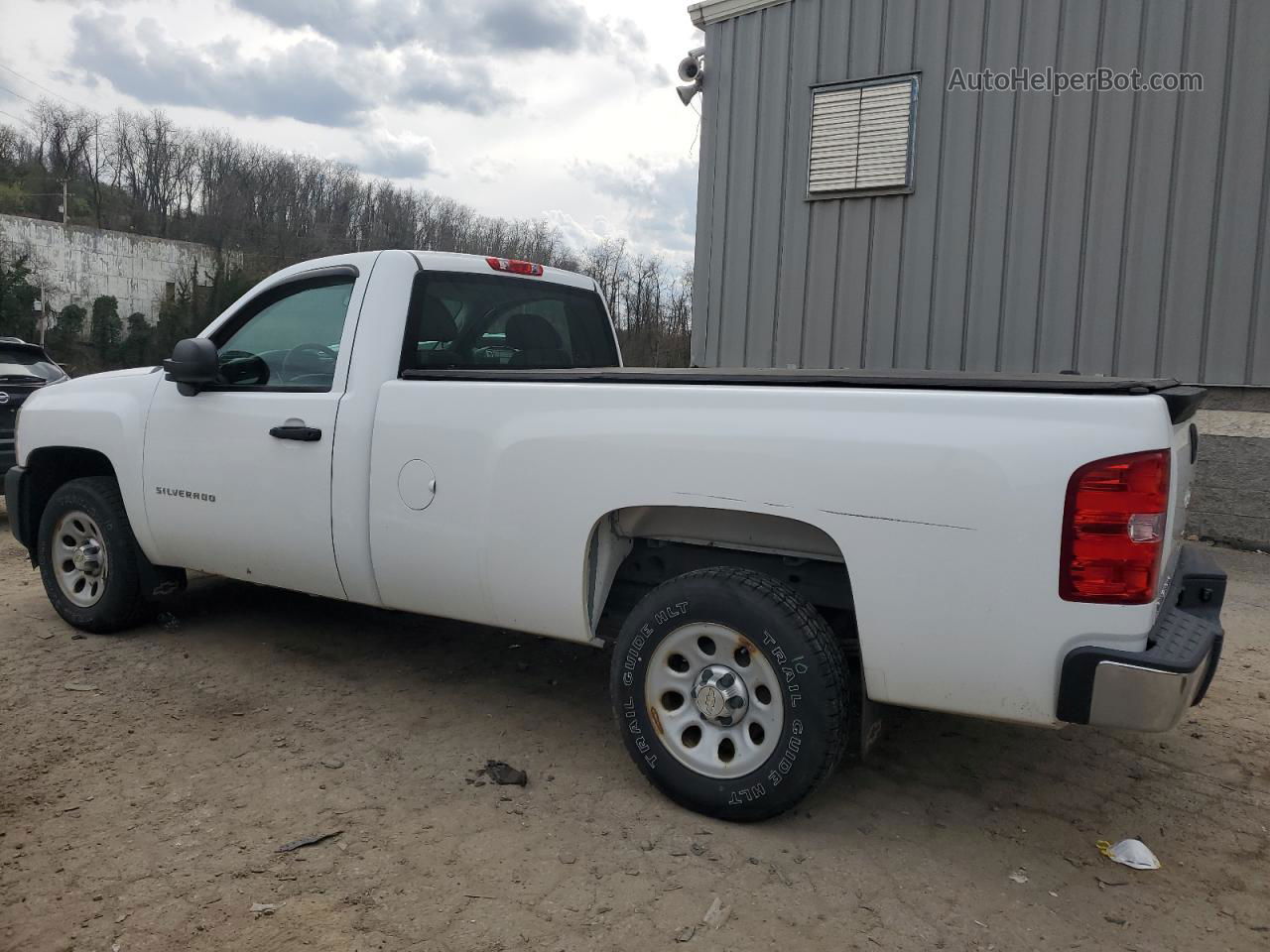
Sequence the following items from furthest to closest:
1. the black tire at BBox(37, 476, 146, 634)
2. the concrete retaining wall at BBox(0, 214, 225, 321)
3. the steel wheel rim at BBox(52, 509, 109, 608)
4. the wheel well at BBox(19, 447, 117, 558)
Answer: the concrete retaining wall at BBox(0, 214, 225, 321), the wheel well at BBox(19, 447, 117, 558), the steel wheel rim at BBox(52, 509, 109, 608), the black tire at BBox(37, 476, 146, 634)

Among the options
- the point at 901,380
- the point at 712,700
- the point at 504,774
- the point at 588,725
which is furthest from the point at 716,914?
the point at 901,380

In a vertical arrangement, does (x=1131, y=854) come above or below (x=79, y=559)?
below

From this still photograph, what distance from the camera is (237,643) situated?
16.2ft

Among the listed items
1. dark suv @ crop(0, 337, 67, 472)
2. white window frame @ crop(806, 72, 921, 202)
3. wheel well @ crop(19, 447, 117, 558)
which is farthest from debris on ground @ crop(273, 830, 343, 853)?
white window frame @ crop(806, 72, 921, 202)

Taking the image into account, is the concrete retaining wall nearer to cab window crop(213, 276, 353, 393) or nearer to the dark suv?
the dark suv

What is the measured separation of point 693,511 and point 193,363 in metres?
2.40

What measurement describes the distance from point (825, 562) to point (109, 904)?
2293 millimetres

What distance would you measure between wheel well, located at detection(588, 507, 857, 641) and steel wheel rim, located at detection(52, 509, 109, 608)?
9.53 ft

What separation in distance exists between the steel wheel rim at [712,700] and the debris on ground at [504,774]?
0.59m

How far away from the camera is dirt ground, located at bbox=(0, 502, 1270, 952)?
2.61m

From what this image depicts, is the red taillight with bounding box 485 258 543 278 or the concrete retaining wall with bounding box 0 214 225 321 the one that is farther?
the concrete retaining wall with bounding box 0 214 225 321

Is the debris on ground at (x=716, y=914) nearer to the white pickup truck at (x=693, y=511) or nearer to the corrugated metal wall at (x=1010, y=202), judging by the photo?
the white pickup truck at (x=693, y=511)

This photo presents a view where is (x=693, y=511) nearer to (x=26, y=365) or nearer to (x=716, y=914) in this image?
(x=716, y=914)

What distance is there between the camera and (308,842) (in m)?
3.01
